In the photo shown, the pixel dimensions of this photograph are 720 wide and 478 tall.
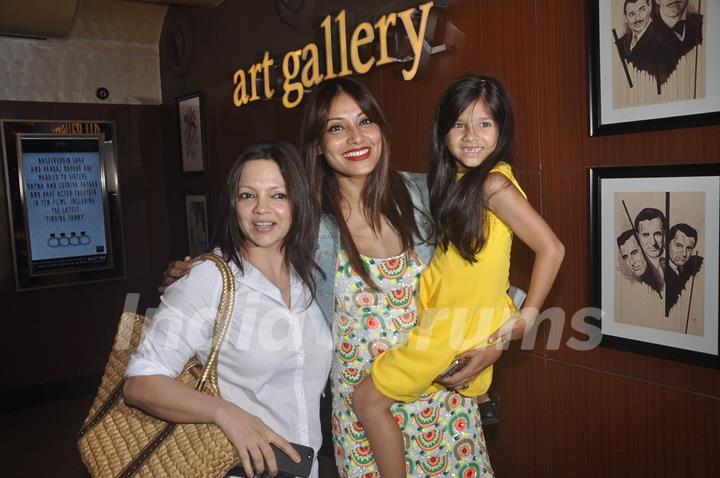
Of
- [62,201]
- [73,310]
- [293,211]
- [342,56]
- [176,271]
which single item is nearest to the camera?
[293,211]

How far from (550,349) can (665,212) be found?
2.67 feet

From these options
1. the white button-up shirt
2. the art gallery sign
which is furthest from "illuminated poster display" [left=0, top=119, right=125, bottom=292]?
the white button-up shirt

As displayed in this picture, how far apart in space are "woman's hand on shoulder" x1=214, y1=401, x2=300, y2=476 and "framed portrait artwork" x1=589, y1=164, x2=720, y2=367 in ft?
4.83

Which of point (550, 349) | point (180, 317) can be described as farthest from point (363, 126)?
point (550, 349)

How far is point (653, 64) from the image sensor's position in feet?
7.19

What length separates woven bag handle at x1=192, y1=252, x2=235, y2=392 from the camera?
1.55 meters

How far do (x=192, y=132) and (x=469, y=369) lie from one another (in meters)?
4.27

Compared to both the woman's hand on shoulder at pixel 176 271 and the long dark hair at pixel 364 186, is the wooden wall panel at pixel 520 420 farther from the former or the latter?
the woman's hand on shoulder at pixel 176 271

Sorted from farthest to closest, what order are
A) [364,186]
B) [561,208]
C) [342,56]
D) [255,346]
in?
[342,56] < [561,208] < [364,186] < [255,346]

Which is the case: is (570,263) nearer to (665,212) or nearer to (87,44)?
(665,212)

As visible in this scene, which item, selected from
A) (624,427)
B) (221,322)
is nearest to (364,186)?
(221,322)

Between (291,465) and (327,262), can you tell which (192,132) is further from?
(291,465)

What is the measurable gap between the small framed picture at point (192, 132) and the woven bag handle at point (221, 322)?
154 inches

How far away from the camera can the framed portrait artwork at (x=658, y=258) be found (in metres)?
2.09
